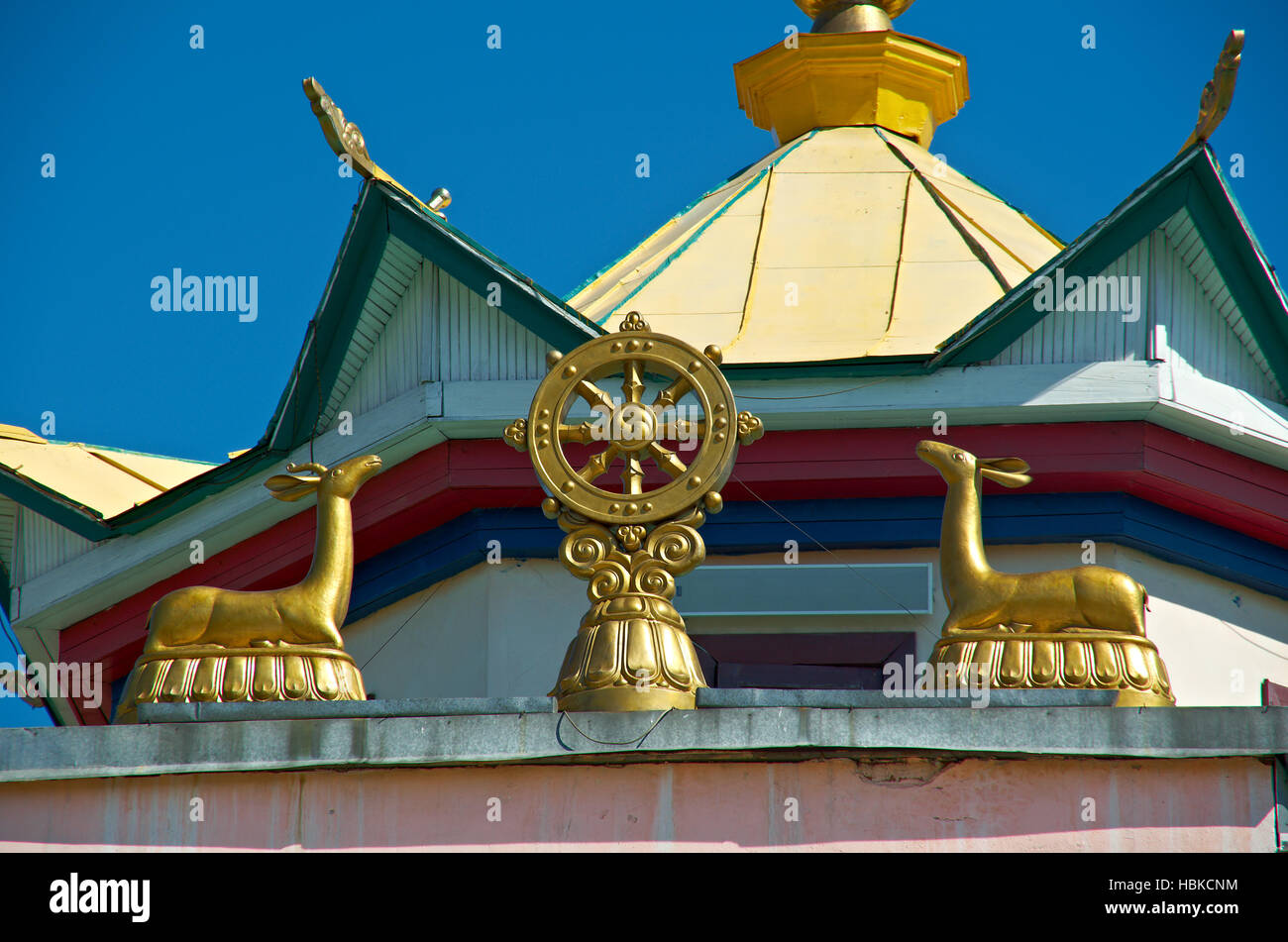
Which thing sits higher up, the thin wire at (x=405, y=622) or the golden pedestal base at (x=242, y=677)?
the thin wire at (x=405, y=622)

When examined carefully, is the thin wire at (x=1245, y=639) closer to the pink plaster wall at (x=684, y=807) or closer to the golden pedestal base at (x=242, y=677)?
the pink plaster wall at (x=684, y=807)

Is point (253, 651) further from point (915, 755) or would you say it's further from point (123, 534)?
point (123, 534)

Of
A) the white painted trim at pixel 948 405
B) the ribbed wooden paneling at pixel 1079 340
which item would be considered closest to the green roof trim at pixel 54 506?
the white painted trim at pixel 948 405

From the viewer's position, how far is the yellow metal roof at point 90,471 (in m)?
14.3

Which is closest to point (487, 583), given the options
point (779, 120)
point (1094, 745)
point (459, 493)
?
point (459, 493)

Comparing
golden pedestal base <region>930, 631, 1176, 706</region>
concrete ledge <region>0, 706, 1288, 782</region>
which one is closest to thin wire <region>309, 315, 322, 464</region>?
concrete ledge <region>0, 706, 1288, 782</region>

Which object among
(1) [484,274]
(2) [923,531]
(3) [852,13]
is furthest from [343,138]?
(3) [852,13]

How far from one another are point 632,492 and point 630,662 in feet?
2.83

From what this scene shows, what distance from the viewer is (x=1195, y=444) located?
497 inches

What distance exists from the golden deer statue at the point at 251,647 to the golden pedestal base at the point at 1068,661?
8.76 ft

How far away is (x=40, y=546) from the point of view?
562 inches

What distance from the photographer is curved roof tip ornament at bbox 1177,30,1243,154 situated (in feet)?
37.7

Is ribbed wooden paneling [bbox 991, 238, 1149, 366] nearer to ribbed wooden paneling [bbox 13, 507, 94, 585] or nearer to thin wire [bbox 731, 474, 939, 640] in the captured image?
thin wire [bbox 731, 474, 939, 640]
